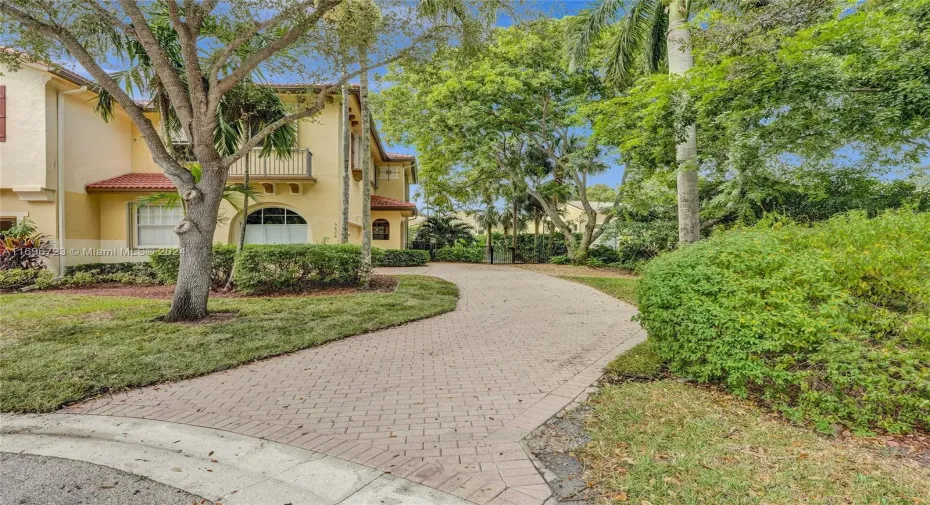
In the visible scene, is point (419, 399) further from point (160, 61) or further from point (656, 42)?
point (656, 42)

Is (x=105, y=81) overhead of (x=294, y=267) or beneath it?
overhead

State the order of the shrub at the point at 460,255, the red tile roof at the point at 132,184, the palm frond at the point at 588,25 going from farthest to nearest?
the shrub at the point at 460,255 → the red tile roof at the point at 132,184 → the palm frond at the point at 588,25

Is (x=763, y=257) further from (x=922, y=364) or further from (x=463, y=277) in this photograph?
(x=463, y=277)

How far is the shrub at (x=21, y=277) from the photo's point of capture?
11680 millimetres

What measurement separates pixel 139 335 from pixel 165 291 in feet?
19.2

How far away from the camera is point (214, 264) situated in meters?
11.7

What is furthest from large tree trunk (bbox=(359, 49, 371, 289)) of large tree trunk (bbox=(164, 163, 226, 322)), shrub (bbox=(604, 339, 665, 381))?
shrub (bbox=(604, 339, 665, 381))

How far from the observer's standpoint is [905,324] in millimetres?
3578

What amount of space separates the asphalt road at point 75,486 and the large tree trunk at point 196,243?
15.8ft

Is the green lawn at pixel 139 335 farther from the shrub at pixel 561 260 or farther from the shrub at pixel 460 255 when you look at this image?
the shrub at pixel 460 255

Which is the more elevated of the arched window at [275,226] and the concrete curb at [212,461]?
the arched window at [275,226]

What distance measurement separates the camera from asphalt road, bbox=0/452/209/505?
2.66 metres

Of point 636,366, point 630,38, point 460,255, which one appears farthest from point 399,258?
point 636,366

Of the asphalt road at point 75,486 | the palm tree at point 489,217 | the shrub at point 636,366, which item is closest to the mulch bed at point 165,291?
the shrub at point 636,366
